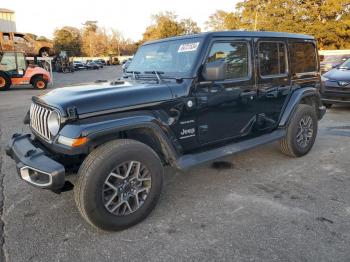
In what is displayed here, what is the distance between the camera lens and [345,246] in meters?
2.69

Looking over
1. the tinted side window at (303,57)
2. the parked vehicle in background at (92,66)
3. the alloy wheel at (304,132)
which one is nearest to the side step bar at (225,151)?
the alloy wheel at (304,132)

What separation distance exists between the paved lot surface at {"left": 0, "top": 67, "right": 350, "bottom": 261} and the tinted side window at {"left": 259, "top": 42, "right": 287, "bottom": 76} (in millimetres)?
1404

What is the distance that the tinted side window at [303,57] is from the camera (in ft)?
15.2

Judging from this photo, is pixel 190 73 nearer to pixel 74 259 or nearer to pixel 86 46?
pixel 74 259

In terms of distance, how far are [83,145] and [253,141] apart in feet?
7.89

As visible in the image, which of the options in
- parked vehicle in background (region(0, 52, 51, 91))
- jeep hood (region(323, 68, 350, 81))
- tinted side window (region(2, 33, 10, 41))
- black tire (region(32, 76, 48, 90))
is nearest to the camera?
jeep hood (region(323, 68, 350, 81))

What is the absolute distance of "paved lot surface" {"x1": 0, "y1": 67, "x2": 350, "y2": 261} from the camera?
266cm

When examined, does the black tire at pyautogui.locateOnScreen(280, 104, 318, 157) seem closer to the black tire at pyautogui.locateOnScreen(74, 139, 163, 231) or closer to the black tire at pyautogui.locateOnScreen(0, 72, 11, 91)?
the black tire at pyautogui.locateOnScreen(74, 139, 163, 231)

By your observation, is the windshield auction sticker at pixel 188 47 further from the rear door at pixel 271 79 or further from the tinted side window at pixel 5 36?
the tinted side window at pixel 5 36

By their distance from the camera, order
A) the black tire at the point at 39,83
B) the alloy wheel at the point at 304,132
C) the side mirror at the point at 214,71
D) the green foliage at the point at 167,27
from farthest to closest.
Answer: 1. the green foliage at the point at 167,27
2. the black tire at the point at 39,83
3. the alloy wheel at the point at 304,132
4. the side mirror at the point at 214,71

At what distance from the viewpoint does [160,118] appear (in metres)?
3.16

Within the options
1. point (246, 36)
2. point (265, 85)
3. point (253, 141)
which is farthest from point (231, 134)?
point (246, 36)

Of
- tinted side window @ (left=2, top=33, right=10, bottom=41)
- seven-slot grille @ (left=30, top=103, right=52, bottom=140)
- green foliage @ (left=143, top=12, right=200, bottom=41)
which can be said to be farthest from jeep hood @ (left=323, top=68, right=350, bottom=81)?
green foliage @ (left=143, top=12, right=200, bottom=41)

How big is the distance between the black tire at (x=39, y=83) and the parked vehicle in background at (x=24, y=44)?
563 centimetres
